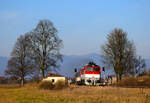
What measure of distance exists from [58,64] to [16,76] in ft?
54.1

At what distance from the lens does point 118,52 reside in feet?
197

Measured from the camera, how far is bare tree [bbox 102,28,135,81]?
2363 inches

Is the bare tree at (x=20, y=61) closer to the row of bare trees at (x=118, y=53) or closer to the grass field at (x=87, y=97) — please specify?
the row of bare trees at (x=118, y=53)

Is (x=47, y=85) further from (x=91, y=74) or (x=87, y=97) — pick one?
(x=87, y=97)

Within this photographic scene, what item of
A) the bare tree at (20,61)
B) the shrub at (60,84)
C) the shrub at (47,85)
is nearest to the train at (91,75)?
the shrub at (60,84)

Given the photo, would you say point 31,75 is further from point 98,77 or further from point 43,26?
point 98,77

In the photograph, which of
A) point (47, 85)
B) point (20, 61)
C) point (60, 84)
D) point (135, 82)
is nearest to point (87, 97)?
point (60, 84)

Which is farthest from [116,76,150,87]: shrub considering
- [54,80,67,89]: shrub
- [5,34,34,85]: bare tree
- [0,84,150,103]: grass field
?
[5,34,34,85]: bare tree

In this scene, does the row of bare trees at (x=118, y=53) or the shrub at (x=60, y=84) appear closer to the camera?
the shrub at (x=60, y=84)

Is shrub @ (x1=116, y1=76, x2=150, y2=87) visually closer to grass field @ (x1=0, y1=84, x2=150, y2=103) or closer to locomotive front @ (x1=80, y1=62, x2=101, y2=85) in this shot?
locomotive front @ (x1=80, y1=62, x2=101, y2=85)

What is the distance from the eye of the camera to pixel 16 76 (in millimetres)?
69375

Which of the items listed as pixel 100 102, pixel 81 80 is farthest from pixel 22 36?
pixel 100 102

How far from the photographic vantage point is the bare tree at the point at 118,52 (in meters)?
60.0

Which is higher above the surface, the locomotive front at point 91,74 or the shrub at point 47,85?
the locomotive front at point 91,74
